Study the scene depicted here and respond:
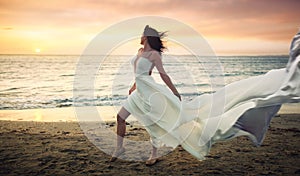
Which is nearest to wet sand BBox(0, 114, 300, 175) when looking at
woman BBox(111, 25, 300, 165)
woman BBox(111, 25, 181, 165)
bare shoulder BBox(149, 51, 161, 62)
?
woman BBox(111, 25, 300, 165)

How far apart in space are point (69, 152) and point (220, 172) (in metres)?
2.75

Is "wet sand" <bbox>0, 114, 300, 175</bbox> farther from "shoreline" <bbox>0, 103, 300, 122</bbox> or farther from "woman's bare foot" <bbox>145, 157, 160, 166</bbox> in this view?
"shoreline" <bbox>0, 103, 300, 122</bbox>

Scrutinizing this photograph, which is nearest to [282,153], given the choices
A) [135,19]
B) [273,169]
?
[273,169]

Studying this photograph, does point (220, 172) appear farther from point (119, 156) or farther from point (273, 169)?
point (119, 156)

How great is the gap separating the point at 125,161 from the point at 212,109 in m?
1.81

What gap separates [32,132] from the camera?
7.01 meters

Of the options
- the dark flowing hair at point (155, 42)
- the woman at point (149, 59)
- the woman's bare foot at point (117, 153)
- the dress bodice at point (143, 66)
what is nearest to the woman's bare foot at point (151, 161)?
the woman at point (149, 59)

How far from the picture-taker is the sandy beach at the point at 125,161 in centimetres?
439

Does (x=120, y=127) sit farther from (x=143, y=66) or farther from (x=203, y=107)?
(x=203, y=107)

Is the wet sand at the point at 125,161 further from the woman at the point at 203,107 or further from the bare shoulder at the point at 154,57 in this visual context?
the bare shoulder at the point at 154,57

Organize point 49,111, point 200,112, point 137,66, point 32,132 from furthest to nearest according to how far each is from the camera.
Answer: point 49,111, point 32,132, point 137,66, point 200,112

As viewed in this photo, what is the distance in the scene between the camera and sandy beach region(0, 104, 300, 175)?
439cm

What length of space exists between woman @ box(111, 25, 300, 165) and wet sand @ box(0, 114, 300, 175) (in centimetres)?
38

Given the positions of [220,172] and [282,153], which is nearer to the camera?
[220,172]
